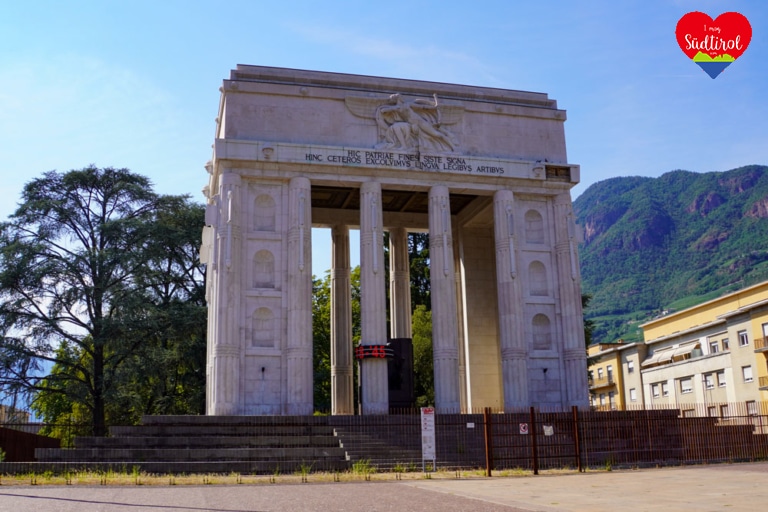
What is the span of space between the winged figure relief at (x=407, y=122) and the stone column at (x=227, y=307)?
7258 mm

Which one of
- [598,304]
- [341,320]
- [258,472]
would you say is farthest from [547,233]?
[598,304]

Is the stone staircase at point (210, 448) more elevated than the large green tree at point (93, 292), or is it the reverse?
the large green tree at point (93, 292)

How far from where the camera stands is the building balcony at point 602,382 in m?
81.6

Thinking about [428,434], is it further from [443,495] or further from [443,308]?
[443,308]

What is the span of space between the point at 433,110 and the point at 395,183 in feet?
14.2

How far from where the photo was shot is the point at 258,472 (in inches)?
1046

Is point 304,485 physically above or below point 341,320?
below

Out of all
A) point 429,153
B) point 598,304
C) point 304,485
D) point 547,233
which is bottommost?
point 304,485

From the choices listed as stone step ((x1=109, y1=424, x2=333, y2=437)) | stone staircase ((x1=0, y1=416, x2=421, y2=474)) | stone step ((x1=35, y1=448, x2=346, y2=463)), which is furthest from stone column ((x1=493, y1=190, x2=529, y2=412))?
stone step ((x1=35, y1=448, x2=346, y2=463))

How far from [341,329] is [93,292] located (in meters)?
14.0

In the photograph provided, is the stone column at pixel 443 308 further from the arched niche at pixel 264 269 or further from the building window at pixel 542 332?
the arched niche at pixel 264 269

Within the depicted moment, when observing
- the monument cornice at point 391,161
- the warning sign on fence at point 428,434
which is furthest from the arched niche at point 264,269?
Result: the warning sign on fence at point 428,434

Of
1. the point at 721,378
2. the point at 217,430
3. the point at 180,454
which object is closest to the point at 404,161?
the point at 217,430

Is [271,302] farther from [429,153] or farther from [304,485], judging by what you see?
[304,485]
